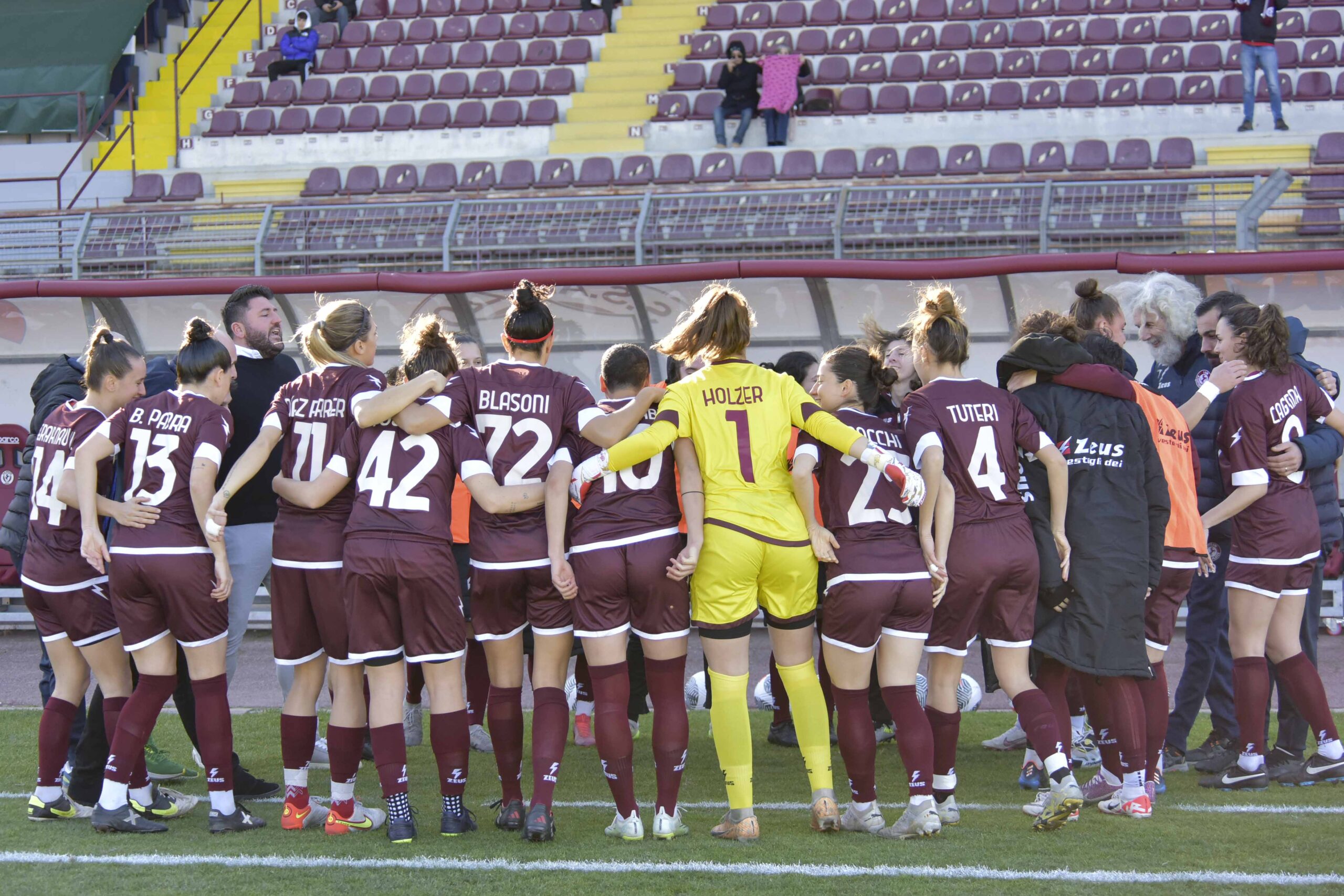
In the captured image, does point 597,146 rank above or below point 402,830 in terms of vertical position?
above

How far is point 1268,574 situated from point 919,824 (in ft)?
6.06

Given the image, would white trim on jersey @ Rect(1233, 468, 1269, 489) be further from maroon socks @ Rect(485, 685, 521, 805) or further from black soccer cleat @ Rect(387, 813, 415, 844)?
black soccer cleat @ Rect(387, 813, 415, 844)

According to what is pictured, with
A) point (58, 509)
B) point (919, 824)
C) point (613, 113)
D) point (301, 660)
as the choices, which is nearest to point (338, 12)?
point (613, 113)

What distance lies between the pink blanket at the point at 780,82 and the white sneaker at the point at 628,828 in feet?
41.7

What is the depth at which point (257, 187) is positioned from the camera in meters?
16.9

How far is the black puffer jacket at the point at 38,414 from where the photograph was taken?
552 centimetres

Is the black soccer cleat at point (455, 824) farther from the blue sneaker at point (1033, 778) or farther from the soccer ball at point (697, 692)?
the blue sneaker at point (1033, 778)

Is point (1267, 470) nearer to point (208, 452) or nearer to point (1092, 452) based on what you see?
point (1092, 452)

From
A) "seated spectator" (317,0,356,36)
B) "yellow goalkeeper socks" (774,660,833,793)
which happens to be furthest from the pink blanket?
"yellow goalkeeper socks" (774,660,833,793)

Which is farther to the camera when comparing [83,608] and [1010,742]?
[1010,742]

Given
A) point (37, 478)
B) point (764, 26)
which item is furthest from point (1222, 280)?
point (764, 26)

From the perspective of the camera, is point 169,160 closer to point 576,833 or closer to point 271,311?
point 271,311

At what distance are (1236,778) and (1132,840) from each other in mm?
1072

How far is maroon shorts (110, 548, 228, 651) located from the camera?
4684 mm
